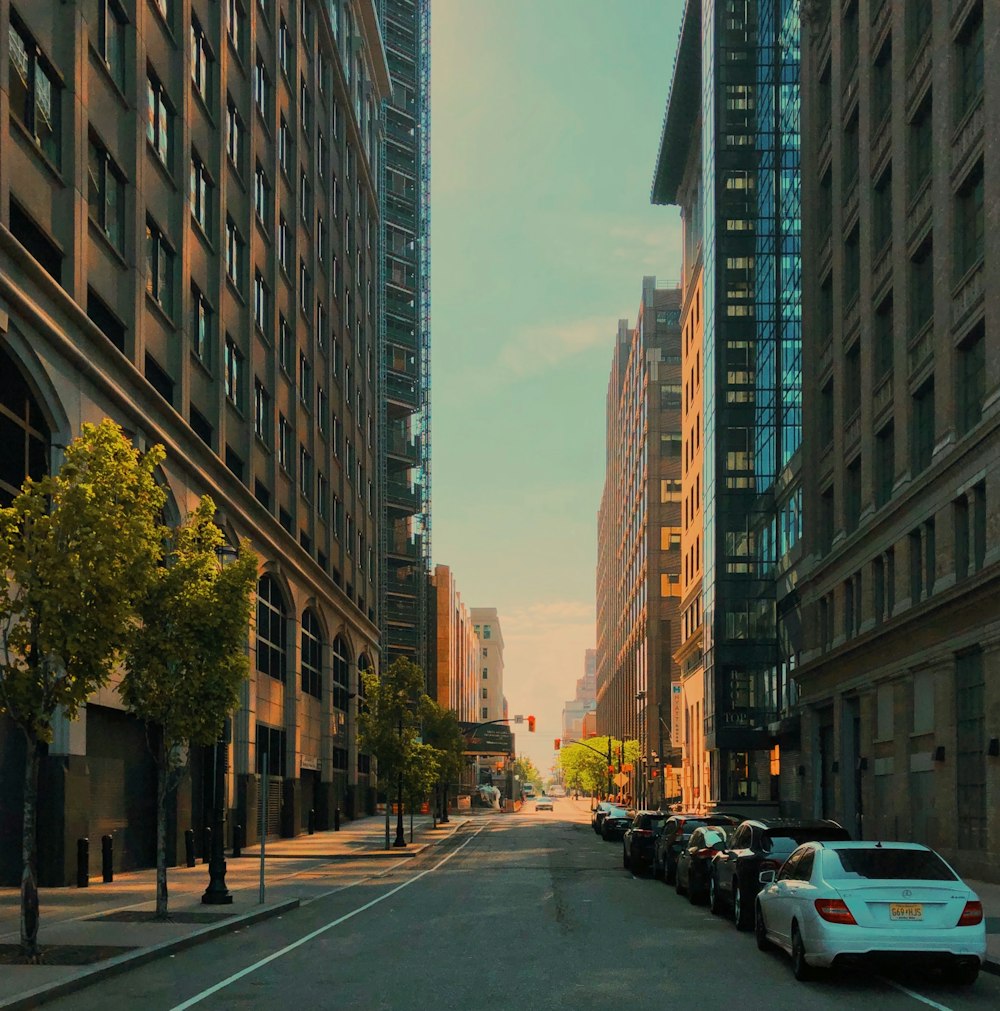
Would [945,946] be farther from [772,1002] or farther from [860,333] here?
[860,333]

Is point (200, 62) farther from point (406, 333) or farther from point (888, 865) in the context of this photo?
point (406, 333)

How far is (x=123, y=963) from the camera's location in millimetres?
15773

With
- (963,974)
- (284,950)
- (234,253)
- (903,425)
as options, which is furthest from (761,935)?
(234,253)

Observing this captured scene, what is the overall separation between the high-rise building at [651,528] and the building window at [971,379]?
7122 centimetres

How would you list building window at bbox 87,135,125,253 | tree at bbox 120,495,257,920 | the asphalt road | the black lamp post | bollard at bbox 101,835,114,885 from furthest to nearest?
building window at bbox 87,135,125,253 < bollard at bbox 101,835,114,885 < the black lamp post < tree at bbox 120,495,257,920 < the asphalt road

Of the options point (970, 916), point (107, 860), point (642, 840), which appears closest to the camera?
point (970, 916)

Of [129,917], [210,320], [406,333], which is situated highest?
[406,333]

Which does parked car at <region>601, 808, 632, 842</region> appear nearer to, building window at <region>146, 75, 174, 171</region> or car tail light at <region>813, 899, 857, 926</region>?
building window at <region>146, 75, 174, 171</region>

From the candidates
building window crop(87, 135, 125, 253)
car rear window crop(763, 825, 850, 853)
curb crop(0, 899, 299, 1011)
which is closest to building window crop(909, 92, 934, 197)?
building window crop(87, 135, 125, 253)

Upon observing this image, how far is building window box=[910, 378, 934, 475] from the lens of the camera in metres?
37.9

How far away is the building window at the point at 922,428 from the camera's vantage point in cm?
3794

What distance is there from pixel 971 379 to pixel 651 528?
8732 centimetres

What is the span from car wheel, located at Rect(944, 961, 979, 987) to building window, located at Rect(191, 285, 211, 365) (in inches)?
1141

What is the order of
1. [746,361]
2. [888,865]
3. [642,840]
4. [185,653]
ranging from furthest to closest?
[746,361], [642,840], [185,653], [888,865]
